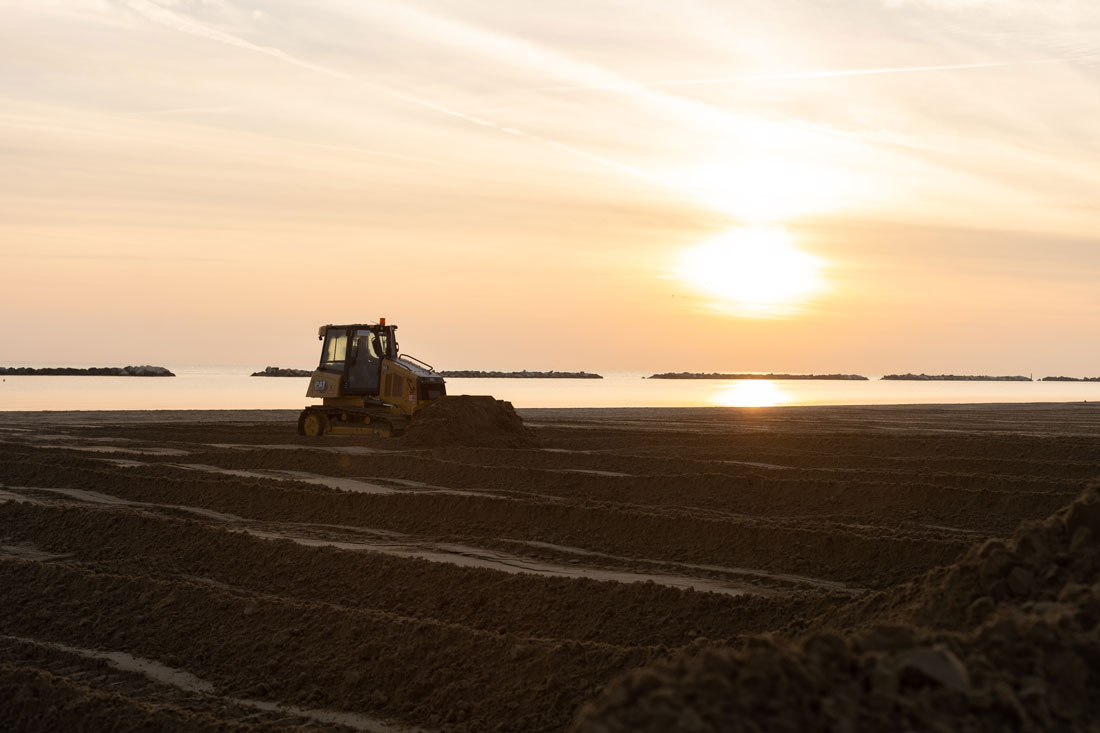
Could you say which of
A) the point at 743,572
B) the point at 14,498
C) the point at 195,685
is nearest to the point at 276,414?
the point at 14,498

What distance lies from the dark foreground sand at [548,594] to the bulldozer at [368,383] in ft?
14.4

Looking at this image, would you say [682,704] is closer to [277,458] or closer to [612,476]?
[612,476]

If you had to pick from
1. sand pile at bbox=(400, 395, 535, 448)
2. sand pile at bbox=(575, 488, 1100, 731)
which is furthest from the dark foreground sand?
sand pile at bbox=(400, 395, 535, 448)

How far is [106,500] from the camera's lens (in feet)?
53.0

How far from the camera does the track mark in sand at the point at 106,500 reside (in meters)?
14.8

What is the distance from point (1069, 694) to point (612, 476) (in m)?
13.7

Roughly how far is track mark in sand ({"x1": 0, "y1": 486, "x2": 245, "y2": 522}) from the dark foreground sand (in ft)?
0.31

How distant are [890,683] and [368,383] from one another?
2270 cm

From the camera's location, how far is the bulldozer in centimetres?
2550

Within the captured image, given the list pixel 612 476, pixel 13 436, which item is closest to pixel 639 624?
pixel 612 476

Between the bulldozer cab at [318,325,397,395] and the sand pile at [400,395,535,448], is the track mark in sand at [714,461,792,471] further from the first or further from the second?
the bulldozer cab at [318,325,397,395]

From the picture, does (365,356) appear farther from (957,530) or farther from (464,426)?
(957,530)

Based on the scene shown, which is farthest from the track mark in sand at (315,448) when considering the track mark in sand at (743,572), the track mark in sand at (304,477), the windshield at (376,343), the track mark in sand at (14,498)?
the track mark in sand at (743,572)

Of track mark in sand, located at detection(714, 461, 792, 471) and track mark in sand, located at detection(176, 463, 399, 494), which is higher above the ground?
track mark in sand, located at detection(714, 461, 792, 471)
